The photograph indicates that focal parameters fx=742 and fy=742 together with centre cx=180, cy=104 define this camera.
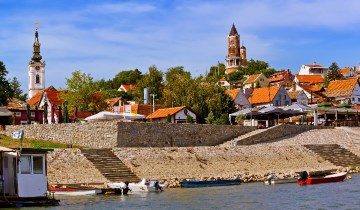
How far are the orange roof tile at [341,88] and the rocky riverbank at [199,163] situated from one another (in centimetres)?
5024

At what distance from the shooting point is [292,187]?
4600cm

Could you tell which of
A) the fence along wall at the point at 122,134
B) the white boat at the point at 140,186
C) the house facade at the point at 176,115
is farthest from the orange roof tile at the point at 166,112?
the white boat at the point at 140,186

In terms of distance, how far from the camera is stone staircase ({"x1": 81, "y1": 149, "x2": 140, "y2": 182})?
4859 centimetres

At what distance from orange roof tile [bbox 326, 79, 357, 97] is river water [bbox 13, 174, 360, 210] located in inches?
2593

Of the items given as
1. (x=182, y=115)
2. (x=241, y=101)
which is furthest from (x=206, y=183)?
(x=241, y=101)

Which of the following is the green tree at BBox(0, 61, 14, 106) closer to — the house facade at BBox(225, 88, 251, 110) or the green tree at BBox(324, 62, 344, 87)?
the house facade at BBox(225, 88, 251, 110)

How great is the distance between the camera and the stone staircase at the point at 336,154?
60.5m

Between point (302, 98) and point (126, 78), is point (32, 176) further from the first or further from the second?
point (126, 78)

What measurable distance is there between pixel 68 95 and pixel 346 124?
114 feet

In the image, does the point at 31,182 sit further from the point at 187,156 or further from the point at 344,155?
the point at 344,155

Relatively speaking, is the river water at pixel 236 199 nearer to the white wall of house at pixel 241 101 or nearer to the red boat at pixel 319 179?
the red boat at pixel 319 179

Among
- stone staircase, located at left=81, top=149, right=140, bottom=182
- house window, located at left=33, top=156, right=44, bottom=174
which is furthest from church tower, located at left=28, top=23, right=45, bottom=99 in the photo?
house window, located at left=33, top=156, right=44, bottom=174

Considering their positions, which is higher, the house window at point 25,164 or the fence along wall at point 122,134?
the fence along wall at point 122,134

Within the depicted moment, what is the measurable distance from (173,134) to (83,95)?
3189cm
